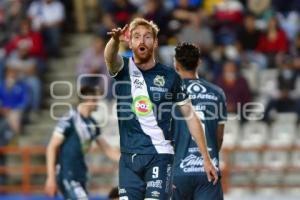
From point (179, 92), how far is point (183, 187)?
3.83 feet

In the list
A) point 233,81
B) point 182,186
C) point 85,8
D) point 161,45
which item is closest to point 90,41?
point 85,8

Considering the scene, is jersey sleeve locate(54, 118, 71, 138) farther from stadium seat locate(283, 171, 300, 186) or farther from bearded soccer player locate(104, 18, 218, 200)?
stadium seat locate(283, 171, 300, 186)

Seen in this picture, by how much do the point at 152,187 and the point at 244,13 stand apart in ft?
31.8

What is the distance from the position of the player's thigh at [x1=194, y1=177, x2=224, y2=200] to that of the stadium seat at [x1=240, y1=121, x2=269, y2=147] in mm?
6895

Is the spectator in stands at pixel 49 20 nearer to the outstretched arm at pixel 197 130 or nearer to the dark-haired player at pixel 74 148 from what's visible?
the dark-haired player at pixel 74 148

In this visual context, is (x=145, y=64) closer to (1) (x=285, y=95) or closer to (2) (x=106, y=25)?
(1) (x=285, y=95)

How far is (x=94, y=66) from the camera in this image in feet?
60.3

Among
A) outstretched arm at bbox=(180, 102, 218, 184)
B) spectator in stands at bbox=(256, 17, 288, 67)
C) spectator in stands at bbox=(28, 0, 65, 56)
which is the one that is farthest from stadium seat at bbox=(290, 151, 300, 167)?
outstretched arm at bbox=(180, 102, 218, 184)

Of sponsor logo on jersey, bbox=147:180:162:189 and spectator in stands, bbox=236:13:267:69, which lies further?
spectator in stands, bbox=236:13:267:69

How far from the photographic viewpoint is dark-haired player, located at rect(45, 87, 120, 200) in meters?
11.9

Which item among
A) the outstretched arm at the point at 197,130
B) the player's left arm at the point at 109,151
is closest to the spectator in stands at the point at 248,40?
the player's left arm at the point at 109,151

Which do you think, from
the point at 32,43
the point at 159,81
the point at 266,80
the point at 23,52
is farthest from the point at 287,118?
the point at 159,81

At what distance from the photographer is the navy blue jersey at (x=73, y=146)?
1192cm

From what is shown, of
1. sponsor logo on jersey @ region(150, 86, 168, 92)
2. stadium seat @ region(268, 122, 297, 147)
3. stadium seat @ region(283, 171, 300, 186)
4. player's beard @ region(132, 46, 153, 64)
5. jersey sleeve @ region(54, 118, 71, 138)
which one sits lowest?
stadium seat @ region(283, 171, 300, 186)
